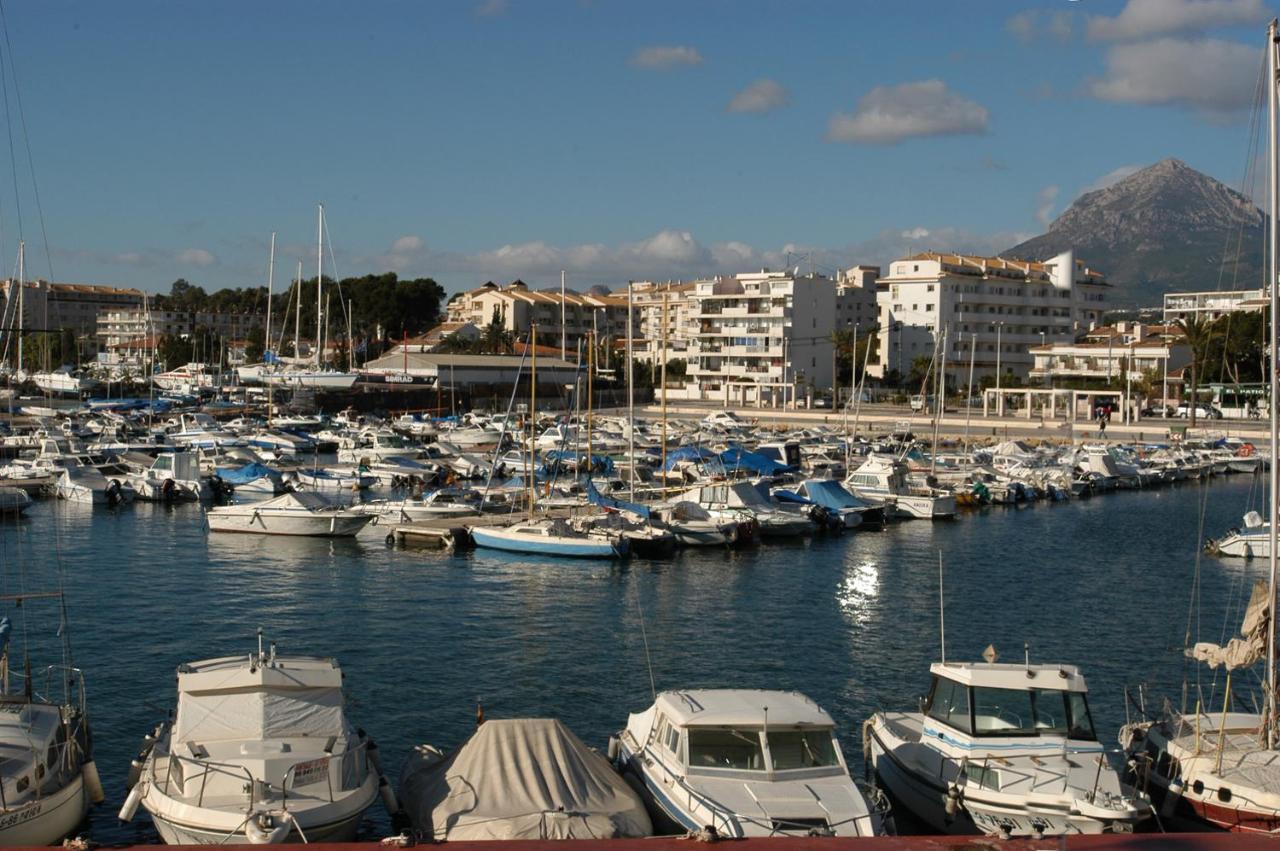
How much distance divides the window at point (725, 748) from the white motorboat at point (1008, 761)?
99.3 inches

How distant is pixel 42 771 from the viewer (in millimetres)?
16766

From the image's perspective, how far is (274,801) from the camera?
15.6m

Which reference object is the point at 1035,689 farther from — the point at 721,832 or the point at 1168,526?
the point at 1168,526

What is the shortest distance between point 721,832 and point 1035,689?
17.1ft

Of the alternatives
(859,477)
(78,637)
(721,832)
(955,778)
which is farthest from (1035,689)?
(859,477)

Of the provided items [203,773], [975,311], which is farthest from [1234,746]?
[975,311]

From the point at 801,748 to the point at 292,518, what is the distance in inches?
1280

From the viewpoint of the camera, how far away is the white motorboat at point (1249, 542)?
43.7 metres

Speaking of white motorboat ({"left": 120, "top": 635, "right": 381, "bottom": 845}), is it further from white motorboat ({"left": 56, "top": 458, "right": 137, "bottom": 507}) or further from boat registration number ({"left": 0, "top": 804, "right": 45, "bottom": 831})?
white motorboat ({"left": 56, "top": 458, "right": 137, "bottom": 507})

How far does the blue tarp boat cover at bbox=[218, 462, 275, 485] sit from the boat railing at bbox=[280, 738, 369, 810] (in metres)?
42.0

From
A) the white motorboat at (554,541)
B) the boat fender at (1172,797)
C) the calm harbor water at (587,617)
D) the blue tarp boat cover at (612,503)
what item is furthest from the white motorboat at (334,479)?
the boat fender at (1172,797)

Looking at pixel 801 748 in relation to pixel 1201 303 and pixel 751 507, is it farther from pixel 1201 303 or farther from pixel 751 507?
pixel 1201 303

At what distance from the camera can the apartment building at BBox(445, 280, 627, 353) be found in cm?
15862

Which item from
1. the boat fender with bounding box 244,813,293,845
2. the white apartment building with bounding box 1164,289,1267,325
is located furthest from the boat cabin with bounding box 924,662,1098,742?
the white apartment building with bounding box 1164,289,1267,325
